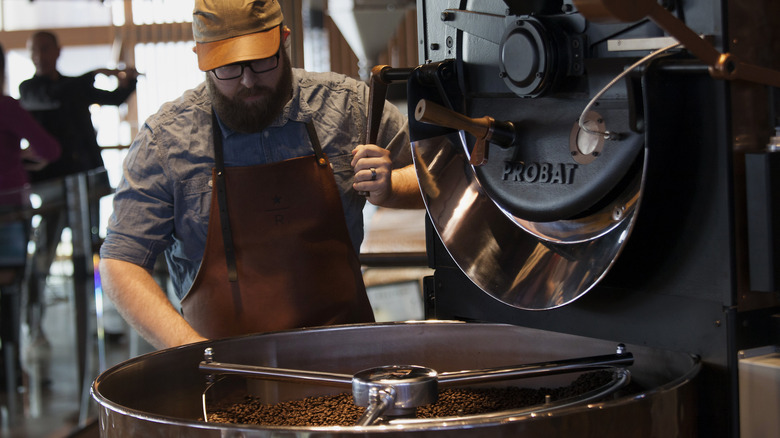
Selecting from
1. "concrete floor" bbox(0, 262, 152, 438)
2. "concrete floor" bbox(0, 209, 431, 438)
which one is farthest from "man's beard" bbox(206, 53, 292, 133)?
"concrete floor" bbox(0, 262, 152, 438)

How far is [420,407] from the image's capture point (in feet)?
3.34

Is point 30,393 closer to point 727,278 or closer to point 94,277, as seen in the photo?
point 94,277

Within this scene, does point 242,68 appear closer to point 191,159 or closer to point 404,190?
point 191,159

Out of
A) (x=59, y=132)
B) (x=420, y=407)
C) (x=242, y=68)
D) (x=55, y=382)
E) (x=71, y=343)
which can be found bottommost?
(x=55, y=382)

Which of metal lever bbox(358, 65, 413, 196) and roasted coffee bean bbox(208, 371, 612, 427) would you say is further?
metal lever bbox(358, 65, 413, 196)

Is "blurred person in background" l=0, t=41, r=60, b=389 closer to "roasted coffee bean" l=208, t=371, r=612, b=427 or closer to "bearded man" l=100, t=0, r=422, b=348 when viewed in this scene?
"bearded man" l=100, t=0, r=422, b=348

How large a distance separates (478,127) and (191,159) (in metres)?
0.94

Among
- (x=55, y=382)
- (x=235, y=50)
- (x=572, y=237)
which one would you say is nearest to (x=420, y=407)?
(x=572, y=237)

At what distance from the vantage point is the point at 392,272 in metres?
3.61

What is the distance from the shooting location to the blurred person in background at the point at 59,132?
4.02 metres

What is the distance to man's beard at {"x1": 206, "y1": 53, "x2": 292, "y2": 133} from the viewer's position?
1.77 meters

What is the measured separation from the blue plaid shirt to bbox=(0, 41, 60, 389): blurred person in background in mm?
2135

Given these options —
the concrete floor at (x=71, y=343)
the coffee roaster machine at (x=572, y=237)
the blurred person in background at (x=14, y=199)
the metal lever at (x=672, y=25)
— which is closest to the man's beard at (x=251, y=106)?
the coffee roaster machine at (x=572, y=237)

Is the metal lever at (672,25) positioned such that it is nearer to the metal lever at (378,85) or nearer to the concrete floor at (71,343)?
the metal lever at (378,85)
